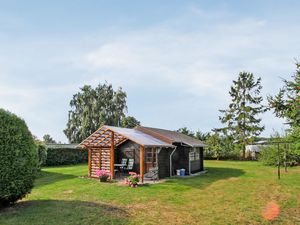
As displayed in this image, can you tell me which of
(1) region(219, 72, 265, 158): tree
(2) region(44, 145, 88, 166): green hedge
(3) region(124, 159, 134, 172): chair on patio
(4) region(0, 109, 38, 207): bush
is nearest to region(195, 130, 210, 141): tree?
(1) region(219, 72, 265, 158): tree

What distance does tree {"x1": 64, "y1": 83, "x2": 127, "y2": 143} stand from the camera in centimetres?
4053

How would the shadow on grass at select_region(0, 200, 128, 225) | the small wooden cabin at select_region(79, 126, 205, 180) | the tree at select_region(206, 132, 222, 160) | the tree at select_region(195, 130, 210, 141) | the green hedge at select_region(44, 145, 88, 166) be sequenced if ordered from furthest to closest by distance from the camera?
the tree at select_region(195, 130, 210, 141)
the tree at select_region(206, 132, 222, 160)
the green hedge at select_region(44, 145, 88, 166)
the small wooden cabin at select_region(79, 126, 205, 180)
the shadow on grass at select_region(0, 200, 128, 225)

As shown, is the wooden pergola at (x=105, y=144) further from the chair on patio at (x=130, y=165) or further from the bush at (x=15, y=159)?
the bush at (x=15, y=159)

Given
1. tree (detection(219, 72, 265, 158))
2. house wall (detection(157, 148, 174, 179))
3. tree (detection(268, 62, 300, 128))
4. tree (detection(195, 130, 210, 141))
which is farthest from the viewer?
tree (detection(195, 130, 210, 141))

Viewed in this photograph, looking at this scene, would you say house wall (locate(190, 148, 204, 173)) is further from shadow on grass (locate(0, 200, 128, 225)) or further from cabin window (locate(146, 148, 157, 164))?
shadow on grass (locate(0, 200, 128, 225))

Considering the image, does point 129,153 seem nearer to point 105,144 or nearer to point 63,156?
point 105,144

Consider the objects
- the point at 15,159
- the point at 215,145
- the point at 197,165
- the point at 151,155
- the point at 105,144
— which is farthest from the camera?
the point at 215,145

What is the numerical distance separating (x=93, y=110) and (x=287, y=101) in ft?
111

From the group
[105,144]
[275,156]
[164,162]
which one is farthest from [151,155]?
[275,156]

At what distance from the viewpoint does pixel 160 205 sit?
10266 mm

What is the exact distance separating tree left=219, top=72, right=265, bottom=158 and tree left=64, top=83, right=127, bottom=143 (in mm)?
15614

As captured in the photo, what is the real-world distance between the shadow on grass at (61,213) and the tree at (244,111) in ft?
102

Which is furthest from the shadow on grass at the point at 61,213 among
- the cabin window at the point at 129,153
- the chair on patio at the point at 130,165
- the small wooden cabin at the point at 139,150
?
the cabin window at the point at 129,153

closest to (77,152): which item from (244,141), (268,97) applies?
(244,141)
